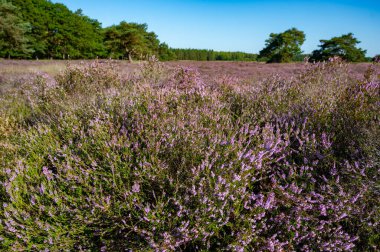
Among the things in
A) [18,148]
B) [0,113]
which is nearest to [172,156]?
[18,148]

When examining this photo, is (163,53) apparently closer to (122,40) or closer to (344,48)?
(122,40)

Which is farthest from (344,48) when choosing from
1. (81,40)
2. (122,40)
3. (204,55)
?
(204,55)

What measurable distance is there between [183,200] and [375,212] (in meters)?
1.46

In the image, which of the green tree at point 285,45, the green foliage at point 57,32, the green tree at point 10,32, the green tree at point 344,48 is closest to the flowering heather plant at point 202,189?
the green tree at point 10,32

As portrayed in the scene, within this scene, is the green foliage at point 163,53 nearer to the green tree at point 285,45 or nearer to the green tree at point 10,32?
the green tree at point 285,45

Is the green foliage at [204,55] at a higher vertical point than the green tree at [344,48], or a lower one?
higher

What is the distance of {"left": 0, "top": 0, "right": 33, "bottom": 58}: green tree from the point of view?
2923 centimetres

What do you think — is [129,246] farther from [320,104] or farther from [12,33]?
[12,33]

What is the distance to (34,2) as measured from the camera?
132 ft

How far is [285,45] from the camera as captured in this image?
1677 inches

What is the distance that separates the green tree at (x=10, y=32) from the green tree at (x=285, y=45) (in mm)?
33969

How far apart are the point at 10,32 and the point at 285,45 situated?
3728 cm

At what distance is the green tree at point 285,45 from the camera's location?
4181 centimetres

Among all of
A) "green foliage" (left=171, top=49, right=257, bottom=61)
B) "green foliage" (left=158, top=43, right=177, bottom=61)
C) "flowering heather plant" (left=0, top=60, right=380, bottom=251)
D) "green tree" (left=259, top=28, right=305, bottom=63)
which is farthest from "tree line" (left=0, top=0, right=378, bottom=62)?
"green foliage" (left=171, top=49, right=257, bottom=61)
